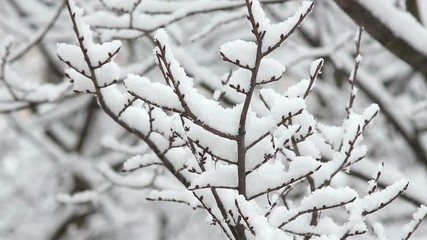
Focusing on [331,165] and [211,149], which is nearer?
[211,149]

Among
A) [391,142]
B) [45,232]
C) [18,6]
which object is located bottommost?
[391,142]

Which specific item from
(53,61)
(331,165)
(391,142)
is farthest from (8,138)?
(331,165)

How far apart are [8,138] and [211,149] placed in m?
6.07

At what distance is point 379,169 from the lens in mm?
1377

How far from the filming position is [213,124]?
1087 mm

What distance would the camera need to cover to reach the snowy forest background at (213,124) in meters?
1.13

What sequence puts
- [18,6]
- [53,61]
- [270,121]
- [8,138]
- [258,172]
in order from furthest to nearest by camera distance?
[8,138]
[53,61]
[18,6]
[258,172]
[270,121]

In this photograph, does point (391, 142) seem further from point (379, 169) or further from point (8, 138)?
point (379, 169)

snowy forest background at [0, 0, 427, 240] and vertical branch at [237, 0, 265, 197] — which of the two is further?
snowy forest background at [0, 0, 427, 240]

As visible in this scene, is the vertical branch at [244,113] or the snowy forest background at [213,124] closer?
the vertical branch at [244,113]

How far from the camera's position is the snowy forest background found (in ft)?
3.69

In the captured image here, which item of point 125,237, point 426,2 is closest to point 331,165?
point 426,2

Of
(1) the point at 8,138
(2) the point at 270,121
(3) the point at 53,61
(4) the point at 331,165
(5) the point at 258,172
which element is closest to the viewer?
(2) the point at 270,121

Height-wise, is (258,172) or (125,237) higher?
(125,237)
